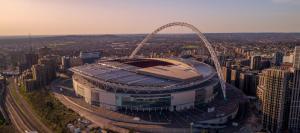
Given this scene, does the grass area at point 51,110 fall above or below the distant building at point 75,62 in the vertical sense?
below

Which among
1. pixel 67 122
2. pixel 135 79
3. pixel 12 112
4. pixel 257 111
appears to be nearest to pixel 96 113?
pixel 67 122

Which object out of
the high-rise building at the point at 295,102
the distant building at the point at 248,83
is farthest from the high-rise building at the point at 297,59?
the distant building at the point at 248,83

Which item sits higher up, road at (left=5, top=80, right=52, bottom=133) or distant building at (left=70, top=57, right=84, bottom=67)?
distant building at (left=70, top=57, right=84, bottom=67)

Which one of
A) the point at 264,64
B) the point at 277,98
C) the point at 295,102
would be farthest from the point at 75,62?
the point at 295,102

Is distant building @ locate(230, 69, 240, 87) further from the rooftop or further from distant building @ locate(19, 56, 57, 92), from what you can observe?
distant building @ locate(19, 56, 57, 92)

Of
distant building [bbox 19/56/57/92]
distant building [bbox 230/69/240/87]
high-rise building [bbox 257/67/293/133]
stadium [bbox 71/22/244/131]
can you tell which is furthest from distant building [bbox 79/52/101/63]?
high-rise building [bbox 257/67/293/133]

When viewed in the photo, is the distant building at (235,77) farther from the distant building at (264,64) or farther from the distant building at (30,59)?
the distant building at (30,59)

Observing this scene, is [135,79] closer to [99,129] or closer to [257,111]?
[99,129]
